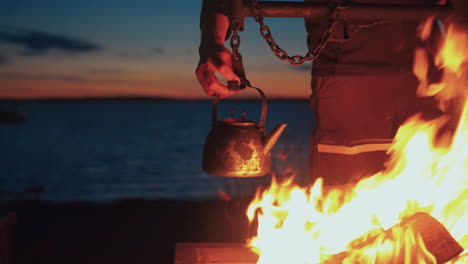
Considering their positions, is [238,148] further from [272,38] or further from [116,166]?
[116,166]

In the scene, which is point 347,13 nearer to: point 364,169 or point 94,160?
point 364,169

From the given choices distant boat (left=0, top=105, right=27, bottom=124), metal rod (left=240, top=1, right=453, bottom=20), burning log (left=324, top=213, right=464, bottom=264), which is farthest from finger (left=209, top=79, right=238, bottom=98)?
distant boat (left=0, top=105, right=27, bottom=124)

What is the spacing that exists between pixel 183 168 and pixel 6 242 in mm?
23079

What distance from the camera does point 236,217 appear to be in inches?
271

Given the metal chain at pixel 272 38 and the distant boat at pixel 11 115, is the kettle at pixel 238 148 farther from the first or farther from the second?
the distant boat at pixel 11 115

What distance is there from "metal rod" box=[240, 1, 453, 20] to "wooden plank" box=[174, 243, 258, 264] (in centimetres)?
124

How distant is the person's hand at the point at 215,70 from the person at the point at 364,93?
816mm

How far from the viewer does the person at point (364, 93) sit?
2576mm

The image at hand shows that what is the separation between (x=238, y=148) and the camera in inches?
82.0

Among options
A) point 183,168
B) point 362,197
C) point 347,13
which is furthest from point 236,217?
point 183,168

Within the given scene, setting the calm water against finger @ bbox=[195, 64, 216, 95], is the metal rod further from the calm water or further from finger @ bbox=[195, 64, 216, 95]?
the calm water

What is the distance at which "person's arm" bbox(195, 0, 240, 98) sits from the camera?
2.03 meters

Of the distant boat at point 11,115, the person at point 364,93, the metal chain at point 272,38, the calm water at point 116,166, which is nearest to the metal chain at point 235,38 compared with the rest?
the metal chain at point 272,38

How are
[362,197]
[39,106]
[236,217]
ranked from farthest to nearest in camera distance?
[39,106], [236,217], [362,197]
